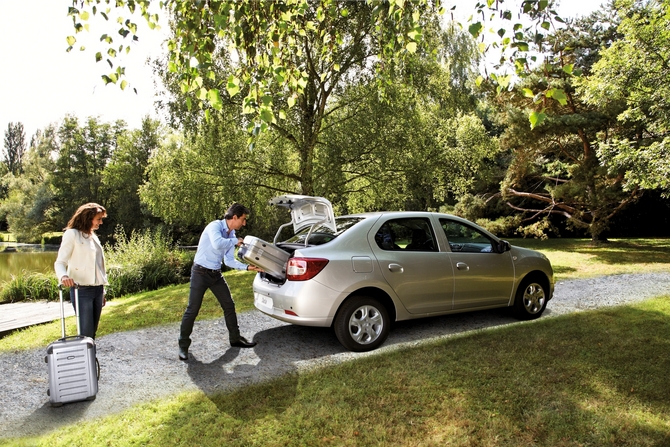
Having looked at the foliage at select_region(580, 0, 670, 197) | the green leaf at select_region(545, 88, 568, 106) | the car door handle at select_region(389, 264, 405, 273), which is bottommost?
the car door handle at select_region(389, 264, 405, 273)

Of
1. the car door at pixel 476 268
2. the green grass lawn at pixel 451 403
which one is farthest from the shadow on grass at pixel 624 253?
the green grass lawn at pixel 451 403

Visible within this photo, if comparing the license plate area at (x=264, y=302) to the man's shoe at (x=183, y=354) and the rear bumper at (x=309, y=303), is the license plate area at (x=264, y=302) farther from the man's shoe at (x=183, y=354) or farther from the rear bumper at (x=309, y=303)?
the man's shoe at (x=183, y=354)

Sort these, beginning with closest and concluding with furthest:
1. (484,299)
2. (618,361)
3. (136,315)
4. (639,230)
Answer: (618,361) → (484,299) → (136,315) → (639,230)

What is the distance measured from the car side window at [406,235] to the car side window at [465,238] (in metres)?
0.30

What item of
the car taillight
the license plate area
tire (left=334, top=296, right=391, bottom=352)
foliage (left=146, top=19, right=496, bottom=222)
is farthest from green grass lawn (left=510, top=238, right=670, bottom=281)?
the license plate area

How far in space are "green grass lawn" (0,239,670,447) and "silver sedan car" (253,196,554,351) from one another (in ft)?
1.78

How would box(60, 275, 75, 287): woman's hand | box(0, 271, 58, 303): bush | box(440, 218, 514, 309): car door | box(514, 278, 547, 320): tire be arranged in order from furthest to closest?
1. box(0, 271, 58, 303): bush
2. box(514, 278, 547, 320): tire
3. box(440, 218, 514, 309): car door
4. box(60, 275, 75, 287): woman's hand

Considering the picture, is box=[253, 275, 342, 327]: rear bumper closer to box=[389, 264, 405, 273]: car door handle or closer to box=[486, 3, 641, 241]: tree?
box=[389, 264, 405, 273]: car door handle

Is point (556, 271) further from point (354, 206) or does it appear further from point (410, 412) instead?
point (410, 412)

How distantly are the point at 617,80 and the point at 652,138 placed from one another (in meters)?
2.45

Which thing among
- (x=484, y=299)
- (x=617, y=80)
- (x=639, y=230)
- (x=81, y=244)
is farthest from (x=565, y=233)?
(x=81, y=244)

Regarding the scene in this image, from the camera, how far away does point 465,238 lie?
6.47m

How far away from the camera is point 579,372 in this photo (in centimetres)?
453

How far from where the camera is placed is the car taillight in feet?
17.1
